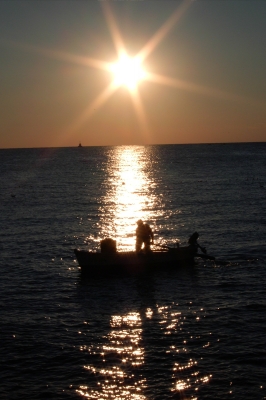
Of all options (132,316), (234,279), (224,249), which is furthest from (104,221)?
(132,316)

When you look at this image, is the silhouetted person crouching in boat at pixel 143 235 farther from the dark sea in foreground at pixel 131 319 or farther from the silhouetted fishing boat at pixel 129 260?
the dark sea in foreground at pixel 131 319

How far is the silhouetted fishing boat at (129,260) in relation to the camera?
31094 millimetres

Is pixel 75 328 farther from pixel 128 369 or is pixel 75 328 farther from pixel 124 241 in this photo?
pixel 124 241

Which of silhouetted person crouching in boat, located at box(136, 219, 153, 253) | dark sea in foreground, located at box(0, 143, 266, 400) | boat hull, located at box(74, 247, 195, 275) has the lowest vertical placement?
dark sea in foreground, located at box(0, 143, 266, 400)

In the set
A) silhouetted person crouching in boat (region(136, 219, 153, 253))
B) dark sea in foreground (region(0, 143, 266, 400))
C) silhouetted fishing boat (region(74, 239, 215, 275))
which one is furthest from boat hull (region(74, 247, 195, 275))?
dark sea in foreground (region(0, 143, 266, 400))

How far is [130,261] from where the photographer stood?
3153 centimetres

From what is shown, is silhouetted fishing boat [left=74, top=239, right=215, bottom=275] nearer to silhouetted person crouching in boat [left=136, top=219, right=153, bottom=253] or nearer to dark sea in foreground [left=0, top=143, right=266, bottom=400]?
silhouetted person crouching in boat [left=136, top=219, right=153, bottom=253]

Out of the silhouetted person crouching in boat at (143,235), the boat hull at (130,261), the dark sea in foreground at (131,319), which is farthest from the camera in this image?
the silhouetted person crouching in boat at (143,235)

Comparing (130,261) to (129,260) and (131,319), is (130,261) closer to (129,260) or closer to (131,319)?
(129,260)

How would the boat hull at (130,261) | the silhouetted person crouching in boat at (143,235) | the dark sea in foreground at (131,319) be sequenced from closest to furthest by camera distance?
1. the dark sea in foreground at (131,319)
2. the boat hull at (130,261)
3. the silhouetted person crouching in boat at (143,235)

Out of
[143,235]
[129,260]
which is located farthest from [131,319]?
[143,235]

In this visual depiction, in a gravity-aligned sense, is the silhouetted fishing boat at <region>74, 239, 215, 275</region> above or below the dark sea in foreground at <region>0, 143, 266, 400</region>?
above

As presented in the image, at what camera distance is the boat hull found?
31078 millimetres

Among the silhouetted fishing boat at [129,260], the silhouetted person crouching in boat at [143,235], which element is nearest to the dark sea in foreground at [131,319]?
the silhouetted fishing boat at [129,260]
